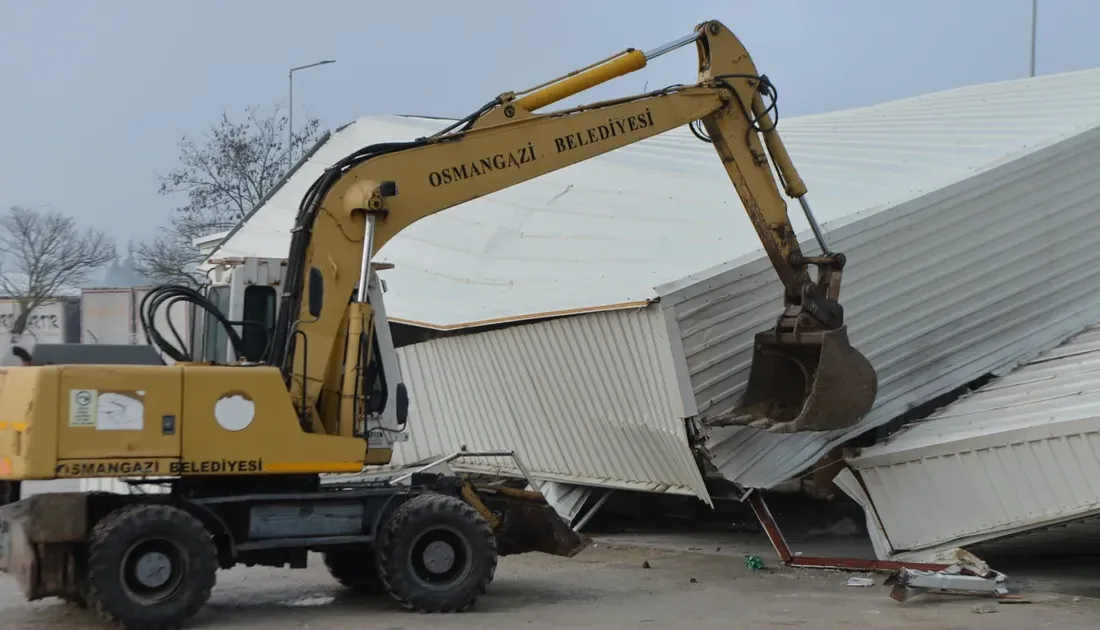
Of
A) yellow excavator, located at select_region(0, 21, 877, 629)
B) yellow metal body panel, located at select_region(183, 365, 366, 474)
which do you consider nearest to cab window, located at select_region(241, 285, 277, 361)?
yellow excavator, located at select_region(0, 21, 877, 629)

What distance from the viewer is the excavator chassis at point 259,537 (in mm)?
10047

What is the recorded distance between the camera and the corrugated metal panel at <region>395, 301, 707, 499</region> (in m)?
14.6

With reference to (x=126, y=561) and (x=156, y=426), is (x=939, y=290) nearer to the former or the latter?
(x=156, y=426)

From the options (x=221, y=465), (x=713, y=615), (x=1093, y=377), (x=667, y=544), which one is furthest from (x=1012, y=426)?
(x=221, y=465)

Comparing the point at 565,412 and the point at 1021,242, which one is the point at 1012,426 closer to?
the point at 1021,242

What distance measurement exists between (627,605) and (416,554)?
2.05 m

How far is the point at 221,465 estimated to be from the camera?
10.5m

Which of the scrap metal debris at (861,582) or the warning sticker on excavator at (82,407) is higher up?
the warning sticker on excavator at (82,407)

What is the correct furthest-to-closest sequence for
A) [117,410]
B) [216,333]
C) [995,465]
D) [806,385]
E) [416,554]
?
[806,385] → [995,465] → [216,333] → [416,554] → [117,410]

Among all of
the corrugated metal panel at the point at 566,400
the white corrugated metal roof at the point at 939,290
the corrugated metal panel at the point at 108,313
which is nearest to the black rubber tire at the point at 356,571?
the corrugated metal panel at the point at 566,400

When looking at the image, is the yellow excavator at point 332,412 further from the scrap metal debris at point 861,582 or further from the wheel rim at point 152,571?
the scrap metal debris at point 861,582

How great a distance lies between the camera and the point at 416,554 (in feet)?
36.7

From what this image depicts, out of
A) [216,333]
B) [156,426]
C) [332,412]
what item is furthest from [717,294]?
[156,426]

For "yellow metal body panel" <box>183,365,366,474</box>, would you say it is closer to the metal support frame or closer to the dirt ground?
the dirt ground
